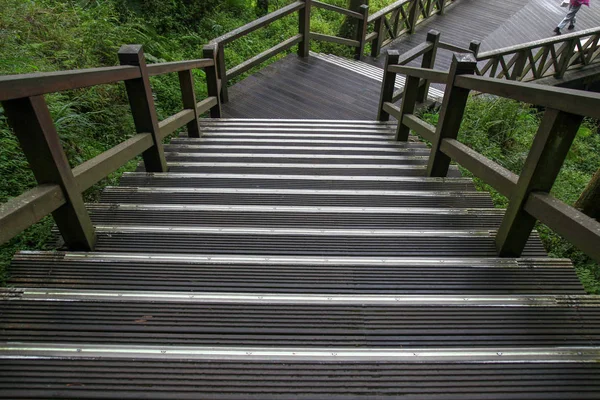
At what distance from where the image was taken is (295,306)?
5.22 ft

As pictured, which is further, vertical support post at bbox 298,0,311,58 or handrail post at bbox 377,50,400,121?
vertical support post at bbox 298,0,311,58

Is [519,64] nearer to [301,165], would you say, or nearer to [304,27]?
[304,27]

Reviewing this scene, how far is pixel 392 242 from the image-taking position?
2.10m

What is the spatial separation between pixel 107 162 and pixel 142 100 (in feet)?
2.20

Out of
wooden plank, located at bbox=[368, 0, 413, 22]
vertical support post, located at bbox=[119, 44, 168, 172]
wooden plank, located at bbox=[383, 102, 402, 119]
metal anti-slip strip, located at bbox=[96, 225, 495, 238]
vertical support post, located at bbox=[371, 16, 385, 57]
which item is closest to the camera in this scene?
metal anti-slip strip, located at bbox=[96, 225, 495, 238]

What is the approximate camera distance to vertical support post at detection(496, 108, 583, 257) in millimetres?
1594

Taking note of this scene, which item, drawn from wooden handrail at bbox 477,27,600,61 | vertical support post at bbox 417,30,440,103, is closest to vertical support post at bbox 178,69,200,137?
vertical support post at bbox 417,30,440,103

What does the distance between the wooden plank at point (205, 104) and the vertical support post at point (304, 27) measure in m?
3.42

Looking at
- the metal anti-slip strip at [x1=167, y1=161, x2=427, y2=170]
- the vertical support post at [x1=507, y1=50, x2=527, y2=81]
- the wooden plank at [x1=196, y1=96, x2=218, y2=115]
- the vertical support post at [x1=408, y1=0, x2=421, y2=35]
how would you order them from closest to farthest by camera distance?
the metal anti-slip strip at [x1=167, y1=161, x2=427, y2=170] < the wooden plank at [x1=196, y1=96, x2=218, y2=115] < the vertical support post at [x1=507, y1=50, x2=527, y2=81] < the vertical support post at [x1=408, y1=0, x2=421, y2=35]

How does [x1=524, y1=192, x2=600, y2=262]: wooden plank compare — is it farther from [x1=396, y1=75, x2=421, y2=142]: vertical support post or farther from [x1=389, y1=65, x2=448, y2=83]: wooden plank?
[x1=396, y1=75, x2=421, y2=142]: vertical support post

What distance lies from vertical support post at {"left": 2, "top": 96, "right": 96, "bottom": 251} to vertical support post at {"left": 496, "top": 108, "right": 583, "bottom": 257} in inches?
81.7

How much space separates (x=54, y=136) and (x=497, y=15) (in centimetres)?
1351

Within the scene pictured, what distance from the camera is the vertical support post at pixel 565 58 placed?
7836 mm

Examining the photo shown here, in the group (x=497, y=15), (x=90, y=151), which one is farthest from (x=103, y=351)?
(x=497, y=15)
